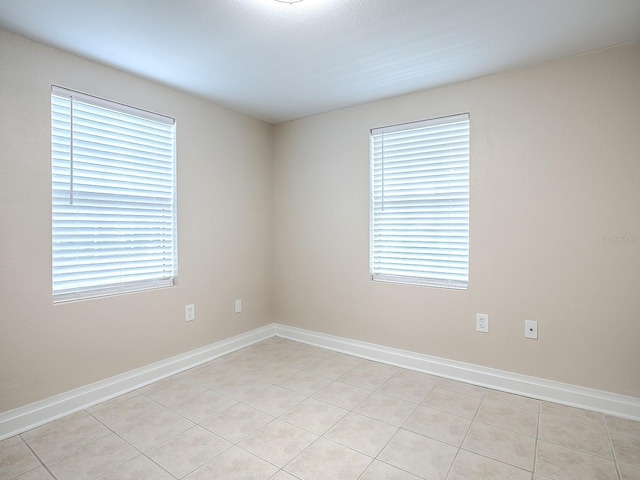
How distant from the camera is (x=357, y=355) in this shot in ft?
10.9

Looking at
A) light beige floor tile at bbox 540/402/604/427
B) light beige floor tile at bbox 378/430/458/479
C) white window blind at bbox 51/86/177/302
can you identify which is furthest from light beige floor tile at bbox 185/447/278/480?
light beige floor tile at bbox 540/402/604/427

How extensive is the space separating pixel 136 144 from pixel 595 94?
3.11 m

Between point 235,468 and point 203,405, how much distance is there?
2.31 ft

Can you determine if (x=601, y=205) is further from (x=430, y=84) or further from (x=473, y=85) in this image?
(x=430, y=84)

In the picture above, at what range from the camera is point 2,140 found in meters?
2.04

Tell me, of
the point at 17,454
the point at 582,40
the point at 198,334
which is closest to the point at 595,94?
the point at 582,40

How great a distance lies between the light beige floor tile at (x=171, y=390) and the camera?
2.46 meters

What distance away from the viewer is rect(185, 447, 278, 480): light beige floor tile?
171 centimetres

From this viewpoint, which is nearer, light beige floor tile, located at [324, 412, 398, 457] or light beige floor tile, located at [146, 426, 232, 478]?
light beige floor tile, located at [146, 426, 232, 478]

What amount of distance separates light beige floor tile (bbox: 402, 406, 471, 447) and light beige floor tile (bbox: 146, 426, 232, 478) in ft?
3.51

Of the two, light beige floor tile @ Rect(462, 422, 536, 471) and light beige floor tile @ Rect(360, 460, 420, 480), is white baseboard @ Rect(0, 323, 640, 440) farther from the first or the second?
light beige floor tile @ Rect(360, 460, 420, 480)

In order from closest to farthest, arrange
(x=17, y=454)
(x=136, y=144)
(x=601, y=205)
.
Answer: (x=17, y=454) < (x=601, y=205) < (x=136, y=144)

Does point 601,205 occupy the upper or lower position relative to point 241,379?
upper

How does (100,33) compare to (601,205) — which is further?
(601,205)
